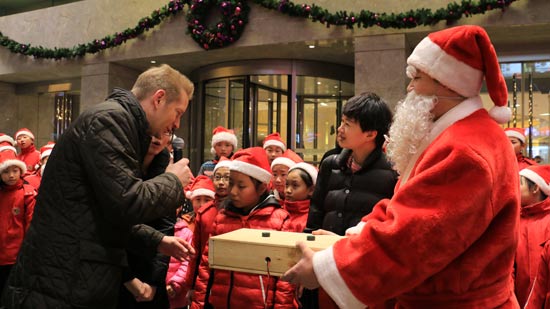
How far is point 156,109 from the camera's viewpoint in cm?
235

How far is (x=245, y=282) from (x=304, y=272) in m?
1.64

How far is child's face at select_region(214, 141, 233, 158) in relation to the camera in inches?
284

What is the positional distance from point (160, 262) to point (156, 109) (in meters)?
0.96

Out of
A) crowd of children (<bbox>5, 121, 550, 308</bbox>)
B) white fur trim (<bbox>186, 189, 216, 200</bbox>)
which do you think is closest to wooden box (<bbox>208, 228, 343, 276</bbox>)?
crowd of children (<bbox>5, 121, 550, 308</bbox>)

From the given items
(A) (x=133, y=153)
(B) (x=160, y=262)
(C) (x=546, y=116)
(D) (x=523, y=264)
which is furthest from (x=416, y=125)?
(C) (x=546, y=116)

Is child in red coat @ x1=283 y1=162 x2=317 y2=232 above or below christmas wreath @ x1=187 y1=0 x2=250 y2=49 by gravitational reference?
below

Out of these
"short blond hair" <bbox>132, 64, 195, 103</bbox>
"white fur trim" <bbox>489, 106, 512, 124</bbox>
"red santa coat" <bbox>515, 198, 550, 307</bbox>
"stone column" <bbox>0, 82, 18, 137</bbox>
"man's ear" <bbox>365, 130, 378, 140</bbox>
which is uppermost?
"stone column" <bbox>0, 82, 18, 137</bbox>

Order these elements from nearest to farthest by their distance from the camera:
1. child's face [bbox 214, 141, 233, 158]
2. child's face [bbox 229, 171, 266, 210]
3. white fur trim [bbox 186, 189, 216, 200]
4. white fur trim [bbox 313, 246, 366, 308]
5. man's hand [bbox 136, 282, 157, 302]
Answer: white fur trim [bbox 313, 246, 366, 308] → man's hand [bbox 136, 282, 157, 302] → child's face [bbox 229, 171, 266, 210] → white fur trim [bbox 186, 189, 216, 200] → child's face [bbox 214, 141, 233, 158]

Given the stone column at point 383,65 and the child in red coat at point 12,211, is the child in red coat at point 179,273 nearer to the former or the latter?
the child in red coat at point 12,211

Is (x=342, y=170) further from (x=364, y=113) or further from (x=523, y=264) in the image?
(x=523, y=264)

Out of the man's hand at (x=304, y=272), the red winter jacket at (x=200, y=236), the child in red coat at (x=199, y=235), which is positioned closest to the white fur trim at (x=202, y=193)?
the child in red coat at (x=199, y=235)

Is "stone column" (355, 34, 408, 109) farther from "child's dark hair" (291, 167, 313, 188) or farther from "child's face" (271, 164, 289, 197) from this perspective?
"child's dark hair" (291, 167, 313, 188)

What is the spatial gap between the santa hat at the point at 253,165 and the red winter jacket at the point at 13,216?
9.90ft

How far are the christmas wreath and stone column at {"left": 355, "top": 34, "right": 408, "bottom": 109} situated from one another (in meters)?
2.19
